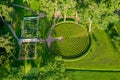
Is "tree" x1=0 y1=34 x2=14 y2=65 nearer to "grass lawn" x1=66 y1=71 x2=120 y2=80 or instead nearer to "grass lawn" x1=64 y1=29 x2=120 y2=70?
"grass lawn" x1=64 y1=29 x2=120 y2=70

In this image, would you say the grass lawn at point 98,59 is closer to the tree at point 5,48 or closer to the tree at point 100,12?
the tree at point 100,12

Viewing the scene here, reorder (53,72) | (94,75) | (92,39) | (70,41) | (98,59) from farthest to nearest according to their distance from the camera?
(92,39), (70,41), (98,59), (94,75), (53,72)

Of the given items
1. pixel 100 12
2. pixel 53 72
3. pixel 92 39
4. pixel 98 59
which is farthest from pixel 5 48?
pixel 100 12

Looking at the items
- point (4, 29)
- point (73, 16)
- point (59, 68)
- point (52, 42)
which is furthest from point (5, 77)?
point (73, 16)

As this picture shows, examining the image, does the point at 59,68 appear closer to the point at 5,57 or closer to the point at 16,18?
the point at 5,57

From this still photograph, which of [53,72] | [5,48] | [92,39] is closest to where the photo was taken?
[53,72]

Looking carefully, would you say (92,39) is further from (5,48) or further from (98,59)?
(5,48)

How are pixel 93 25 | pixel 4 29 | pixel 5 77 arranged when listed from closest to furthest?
1. pixel 5 77
2. pixel 93 25
3. pixel 4 29
